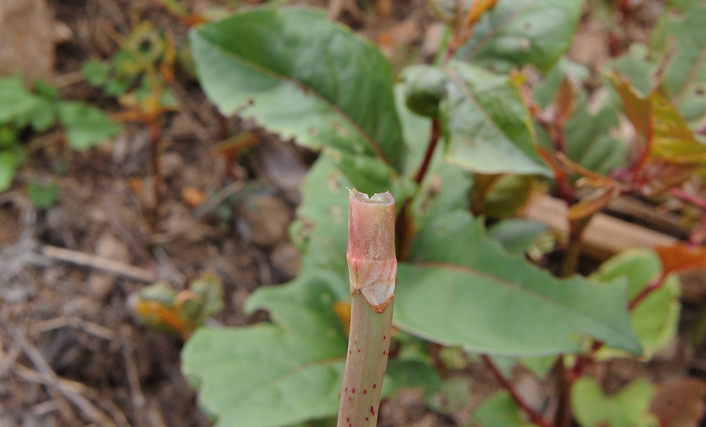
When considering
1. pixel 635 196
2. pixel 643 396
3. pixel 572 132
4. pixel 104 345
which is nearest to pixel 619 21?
pixel 635 196

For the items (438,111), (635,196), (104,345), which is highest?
(438,111)

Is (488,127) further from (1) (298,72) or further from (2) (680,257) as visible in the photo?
(2) (680,257)

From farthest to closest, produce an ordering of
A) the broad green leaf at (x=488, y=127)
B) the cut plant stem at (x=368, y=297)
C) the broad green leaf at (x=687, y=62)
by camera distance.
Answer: the broad green leaf at (x=687, y=62) → the broad green leaf at (x=488, y=127) → the cut plant stem at (x=368, y=297)

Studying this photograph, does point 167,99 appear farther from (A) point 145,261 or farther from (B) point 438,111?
(B) point 438,111

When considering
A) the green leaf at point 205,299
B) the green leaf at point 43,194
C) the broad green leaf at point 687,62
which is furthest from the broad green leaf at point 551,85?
the green leaf at point 43,194

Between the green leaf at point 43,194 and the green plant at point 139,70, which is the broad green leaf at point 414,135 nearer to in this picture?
the green plant at point 139,70

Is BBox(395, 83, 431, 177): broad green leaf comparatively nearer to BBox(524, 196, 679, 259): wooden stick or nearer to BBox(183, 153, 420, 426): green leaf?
BBox(183, 153, 420, 426): green leaf

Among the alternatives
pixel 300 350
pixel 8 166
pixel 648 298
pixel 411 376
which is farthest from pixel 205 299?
pixel 648 298
